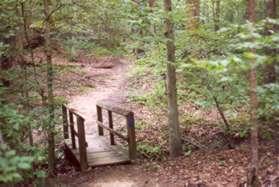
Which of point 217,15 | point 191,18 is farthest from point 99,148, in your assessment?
point 217,15

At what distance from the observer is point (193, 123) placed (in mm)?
10375

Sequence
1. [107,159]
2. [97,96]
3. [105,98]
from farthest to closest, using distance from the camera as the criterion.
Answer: [97,96] < [105,98] < [107,159]

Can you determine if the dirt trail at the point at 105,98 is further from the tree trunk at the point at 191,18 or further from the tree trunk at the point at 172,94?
the tree trunk at the point at 191,18

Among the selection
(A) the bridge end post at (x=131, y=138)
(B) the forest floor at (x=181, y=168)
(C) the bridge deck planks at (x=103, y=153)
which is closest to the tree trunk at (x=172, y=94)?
(B) the forest floor at (x=181, y=168)

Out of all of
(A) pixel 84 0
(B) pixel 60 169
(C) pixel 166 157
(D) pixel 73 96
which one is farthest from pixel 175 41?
(D) pixel 73 96

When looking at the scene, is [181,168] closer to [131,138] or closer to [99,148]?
[131,138]

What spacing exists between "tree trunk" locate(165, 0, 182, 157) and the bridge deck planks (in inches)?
43.7

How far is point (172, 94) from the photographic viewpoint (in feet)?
25.0

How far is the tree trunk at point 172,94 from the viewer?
7.09 meters

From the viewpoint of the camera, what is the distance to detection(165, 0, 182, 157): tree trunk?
23.3 feet

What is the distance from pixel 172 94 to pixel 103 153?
2207mm

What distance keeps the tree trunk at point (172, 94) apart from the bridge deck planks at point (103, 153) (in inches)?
43.7

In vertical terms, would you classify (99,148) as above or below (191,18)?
below

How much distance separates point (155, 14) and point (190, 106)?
20.9 ft
